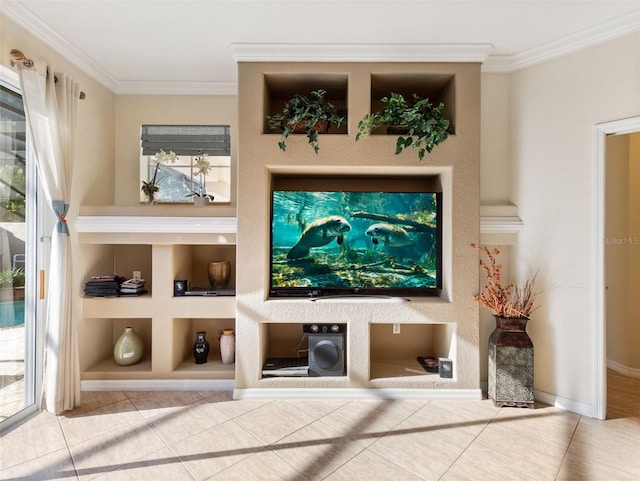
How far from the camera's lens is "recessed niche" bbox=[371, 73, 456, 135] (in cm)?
256

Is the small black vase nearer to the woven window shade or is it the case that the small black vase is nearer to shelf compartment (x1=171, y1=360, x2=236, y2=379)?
shelf compartment (x1=171, y1=360, x2=236, y2=379)

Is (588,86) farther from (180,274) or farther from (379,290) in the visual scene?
(180,274)

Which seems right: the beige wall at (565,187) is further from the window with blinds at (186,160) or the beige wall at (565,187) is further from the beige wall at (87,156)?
the beige wall at (87,156)

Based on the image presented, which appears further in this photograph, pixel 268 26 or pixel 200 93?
pixel 200 93

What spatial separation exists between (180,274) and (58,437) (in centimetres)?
130

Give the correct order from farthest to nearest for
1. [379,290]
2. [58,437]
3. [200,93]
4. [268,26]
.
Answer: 1. [200,93]
2. [379,290]
3. [268,26]
4. [58,437]

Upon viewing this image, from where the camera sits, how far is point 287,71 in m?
2.52

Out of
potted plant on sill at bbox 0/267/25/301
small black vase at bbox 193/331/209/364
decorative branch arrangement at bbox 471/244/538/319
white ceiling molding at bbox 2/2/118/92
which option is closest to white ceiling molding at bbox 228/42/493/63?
white ceiling molding at bbox 2/2/118/92

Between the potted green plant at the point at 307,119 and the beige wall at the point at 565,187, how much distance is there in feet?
4.98

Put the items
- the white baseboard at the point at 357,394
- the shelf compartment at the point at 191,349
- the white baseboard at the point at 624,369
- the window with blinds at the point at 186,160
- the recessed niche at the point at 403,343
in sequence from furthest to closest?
the window with blinds at the point at 186,160, the recessed niche at the point at 403,343, the white baseboard at the point at 624,369, the shelf compartment at the point at 191,349, the white baseboard at the point at 357,394

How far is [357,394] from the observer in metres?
2.49

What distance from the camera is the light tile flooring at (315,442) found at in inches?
68.3

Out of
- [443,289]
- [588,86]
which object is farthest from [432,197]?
[588,86]

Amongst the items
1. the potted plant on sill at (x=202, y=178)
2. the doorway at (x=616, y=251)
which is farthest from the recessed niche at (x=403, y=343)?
the potted plant on sill at (x=202, y=178)
